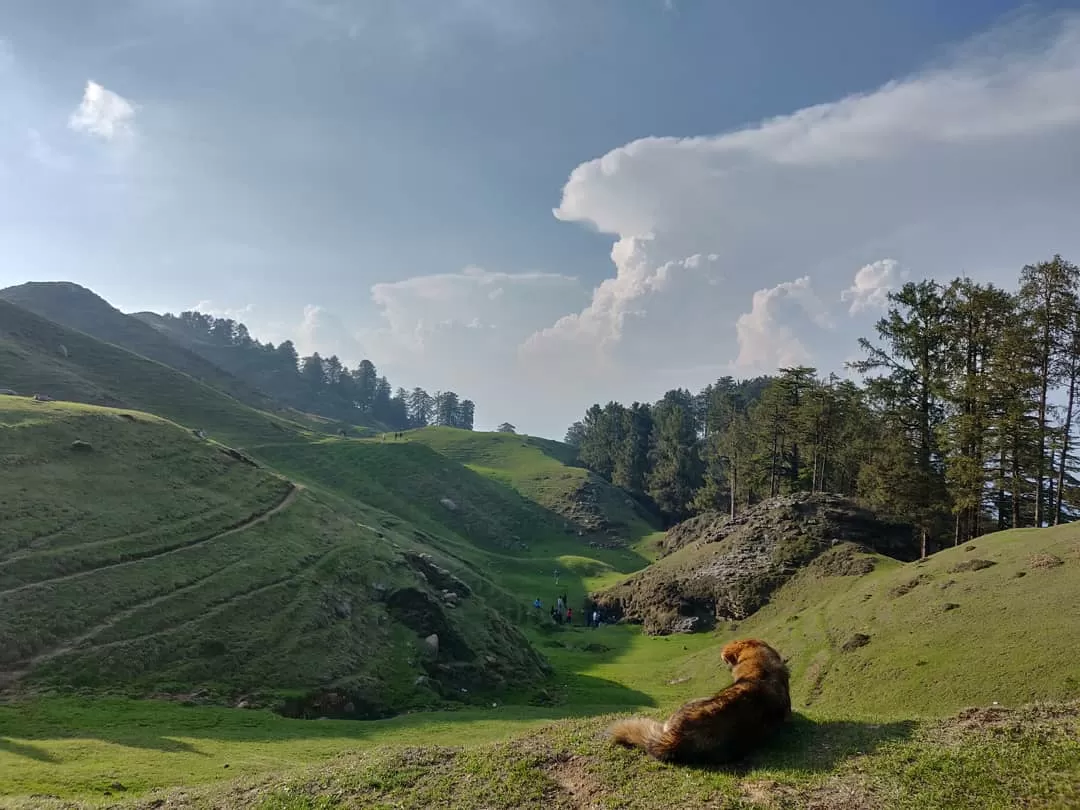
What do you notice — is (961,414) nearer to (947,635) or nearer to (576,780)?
(947,635)

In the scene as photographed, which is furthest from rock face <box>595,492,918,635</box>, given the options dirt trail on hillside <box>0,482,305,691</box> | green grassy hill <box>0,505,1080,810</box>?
dirt trail on hillside <box>0,482,305,691</box>

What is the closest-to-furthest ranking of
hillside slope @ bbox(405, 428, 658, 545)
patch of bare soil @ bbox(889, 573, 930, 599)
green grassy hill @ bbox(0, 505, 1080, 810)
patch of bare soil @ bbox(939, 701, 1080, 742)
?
1. green grassy hill @ bbox(0, 505, 1080, 810)
2. patch of bare soil @ bbox(939, 701, 1080, 742)
3. patch of bare soil @ bbox(889, 573, 930, 599)
4. hillside slope @ bbox(405, 428, 658, 545)

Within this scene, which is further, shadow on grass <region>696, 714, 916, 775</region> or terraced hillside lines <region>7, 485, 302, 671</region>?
terraced hillside lines <region>7, 485, 302, 671</region>

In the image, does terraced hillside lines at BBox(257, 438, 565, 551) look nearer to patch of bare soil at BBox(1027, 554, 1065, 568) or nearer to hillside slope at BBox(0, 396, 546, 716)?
hillside slope at BBox(0, 396, 546, 716)

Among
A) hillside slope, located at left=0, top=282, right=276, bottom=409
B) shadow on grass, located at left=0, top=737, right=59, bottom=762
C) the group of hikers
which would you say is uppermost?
hillside slope, located at left=0, top=282, right=276, bottom=409

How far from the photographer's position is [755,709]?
12.2 m

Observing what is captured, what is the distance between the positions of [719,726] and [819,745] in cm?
201

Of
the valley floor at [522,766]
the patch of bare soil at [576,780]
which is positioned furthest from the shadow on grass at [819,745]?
the patch of bare soil at [576,780]

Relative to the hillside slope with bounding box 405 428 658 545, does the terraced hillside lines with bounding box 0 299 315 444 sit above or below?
above

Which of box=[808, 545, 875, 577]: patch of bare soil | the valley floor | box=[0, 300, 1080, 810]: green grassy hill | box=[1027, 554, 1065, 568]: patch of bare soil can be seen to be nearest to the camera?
the valley floor

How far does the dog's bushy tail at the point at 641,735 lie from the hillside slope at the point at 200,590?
20.2m

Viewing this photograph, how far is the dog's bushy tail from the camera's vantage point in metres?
12.1

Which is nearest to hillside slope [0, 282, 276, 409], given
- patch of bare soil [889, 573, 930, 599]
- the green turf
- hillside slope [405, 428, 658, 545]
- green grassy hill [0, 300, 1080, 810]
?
hillside slope [405, 428, 658, 545]

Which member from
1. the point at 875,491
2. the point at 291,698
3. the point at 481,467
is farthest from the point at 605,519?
the point at 291,698
